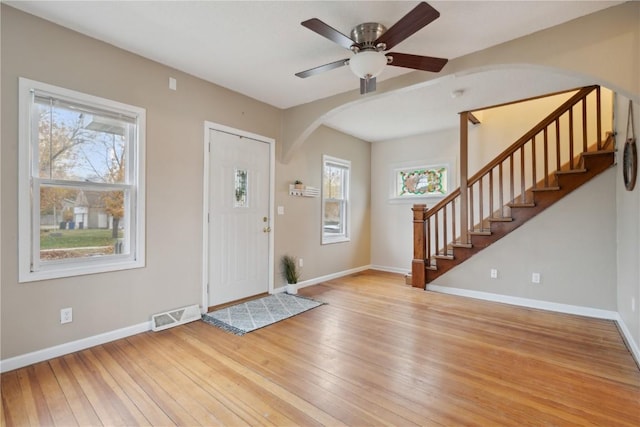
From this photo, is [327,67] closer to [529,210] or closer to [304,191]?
[304,191]

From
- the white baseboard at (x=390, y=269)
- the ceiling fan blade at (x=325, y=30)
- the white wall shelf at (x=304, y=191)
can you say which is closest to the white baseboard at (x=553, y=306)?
the white baseboard at (x=390, y=269)

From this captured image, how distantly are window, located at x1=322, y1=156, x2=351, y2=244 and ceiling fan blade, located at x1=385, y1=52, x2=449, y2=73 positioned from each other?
2.75 m

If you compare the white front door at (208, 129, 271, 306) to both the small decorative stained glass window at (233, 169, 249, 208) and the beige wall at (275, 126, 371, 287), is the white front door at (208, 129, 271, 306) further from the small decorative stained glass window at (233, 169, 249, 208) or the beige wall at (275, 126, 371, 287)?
the beige wall at (275, 126, 371, 287)

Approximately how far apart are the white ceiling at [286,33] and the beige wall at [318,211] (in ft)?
4.10

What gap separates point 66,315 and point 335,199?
3977mm

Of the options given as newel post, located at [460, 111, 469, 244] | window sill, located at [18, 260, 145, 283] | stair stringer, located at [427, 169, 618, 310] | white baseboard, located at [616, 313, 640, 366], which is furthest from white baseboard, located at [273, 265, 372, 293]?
white baseboard, located at [616, 313, 640, 366]

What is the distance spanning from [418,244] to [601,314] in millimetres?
2168

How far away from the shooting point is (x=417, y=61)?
233 cm

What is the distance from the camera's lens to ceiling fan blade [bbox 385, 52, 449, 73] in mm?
2268

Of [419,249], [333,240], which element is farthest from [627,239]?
[333,240]

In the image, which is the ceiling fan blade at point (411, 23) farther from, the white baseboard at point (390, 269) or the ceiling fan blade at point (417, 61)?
the white baseboard at point (390, 269)

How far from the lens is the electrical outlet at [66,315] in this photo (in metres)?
2.43

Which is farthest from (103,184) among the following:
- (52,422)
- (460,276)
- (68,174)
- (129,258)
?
(460,276)

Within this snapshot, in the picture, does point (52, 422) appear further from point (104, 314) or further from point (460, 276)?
point (460, 276)
